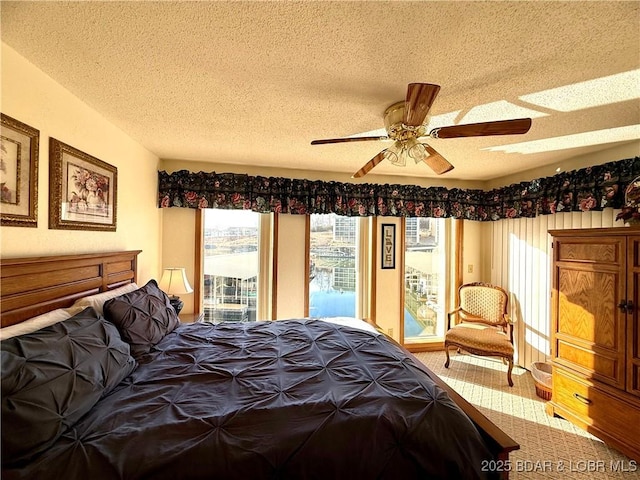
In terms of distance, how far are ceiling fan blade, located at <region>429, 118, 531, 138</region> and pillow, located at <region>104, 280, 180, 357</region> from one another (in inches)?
87.7

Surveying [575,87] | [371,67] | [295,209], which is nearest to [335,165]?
[295,209]

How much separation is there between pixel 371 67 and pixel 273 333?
1.91 m

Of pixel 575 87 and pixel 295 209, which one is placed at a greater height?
pixel 575 87

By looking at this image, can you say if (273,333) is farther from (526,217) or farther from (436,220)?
(526,217)

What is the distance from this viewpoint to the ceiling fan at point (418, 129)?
1.41m

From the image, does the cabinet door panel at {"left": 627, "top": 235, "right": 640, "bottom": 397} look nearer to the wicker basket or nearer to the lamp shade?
the wicker basket

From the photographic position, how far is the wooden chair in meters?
3.14

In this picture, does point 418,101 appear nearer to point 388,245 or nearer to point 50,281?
point 50,281

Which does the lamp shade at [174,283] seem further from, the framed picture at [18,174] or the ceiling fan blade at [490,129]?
the ceiling fan blade at [490,129]

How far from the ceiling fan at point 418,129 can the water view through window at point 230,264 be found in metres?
1.94

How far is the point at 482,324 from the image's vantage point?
12.1ft

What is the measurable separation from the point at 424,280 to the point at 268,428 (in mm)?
3460

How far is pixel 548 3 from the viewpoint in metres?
1.09

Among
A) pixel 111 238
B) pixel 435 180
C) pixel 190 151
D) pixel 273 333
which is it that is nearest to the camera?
pixel 273 333
